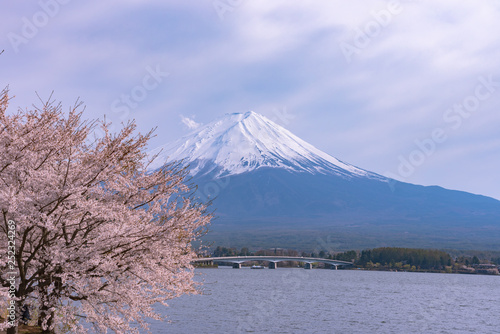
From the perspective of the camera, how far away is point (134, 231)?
14852mm

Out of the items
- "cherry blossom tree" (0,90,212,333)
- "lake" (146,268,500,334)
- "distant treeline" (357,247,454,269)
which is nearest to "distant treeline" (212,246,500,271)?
"distant treeline" (357,247,454,269)

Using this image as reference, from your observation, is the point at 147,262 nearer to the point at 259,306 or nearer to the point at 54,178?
the point at 54,178

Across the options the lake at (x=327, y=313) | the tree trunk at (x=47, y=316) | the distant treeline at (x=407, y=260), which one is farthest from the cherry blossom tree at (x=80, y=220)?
the distant treeline at (x=407, y=260)

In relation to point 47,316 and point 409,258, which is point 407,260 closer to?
point 409,258

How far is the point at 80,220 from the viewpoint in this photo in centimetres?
1512

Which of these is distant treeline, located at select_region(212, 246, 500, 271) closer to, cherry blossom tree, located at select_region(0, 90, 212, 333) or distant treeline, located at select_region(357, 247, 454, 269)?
distant treeline, located at select_region(357, 247, 454, 269)

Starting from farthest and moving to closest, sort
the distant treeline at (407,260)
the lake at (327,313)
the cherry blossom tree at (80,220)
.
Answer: the distant treeline at (407,260) < the lake at (327,313) < the cherry blossom tree at (80,220)

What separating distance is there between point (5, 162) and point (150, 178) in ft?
13.2

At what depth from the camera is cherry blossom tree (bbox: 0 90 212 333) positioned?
1402 centimetres

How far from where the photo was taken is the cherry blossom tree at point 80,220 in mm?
14016

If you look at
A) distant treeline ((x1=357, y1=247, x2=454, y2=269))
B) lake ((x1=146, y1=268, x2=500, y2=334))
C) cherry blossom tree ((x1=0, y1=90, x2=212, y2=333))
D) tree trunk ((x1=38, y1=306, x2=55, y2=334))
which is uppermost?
distant treeline ((x1=357, y1=247, x2=454, y2=269))

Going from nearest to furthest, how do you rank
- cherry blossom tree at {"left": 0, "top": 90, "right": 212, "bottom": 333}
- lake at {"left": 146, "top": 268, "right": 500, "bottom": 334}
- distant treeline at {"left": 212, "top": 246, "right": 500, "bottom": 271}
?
cherry blossom tree at {"left": 0, "top": 90, "right": 212, "bottom": 333}
lake at {"left": 146, "top": 268, "right": 500, "bottom": 334}
distant treeline at {"left": 212, "top": 246, "right": 500, "bottom": 271}

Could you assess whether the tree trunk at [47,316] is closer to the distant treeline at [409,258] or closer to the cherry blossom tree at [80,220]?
the cherry blossom tree at [80,220]

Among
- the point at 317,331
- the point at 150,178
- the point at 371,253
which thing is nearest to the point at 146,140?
the point at 150,178
